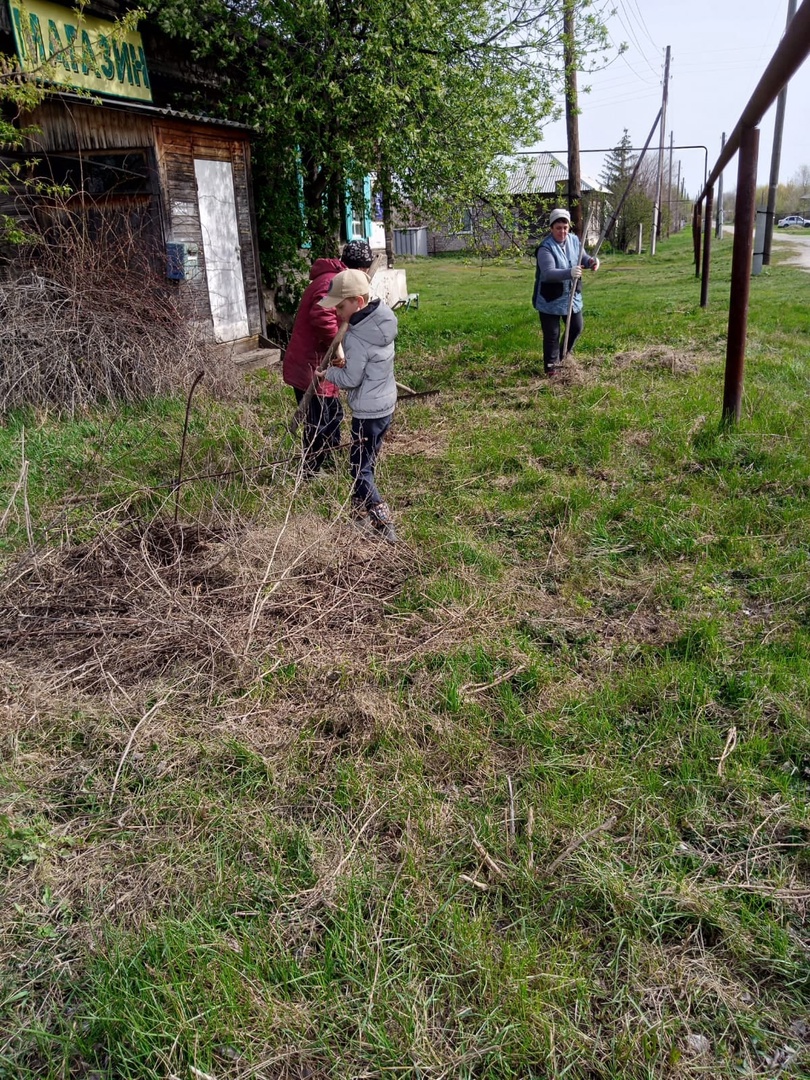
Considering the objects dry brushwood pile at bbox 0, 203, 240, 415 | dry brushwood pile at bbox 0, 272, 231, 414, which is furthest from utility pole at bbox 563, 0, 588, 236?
dry brushwood pile at bbox 0, 272, 231, 414

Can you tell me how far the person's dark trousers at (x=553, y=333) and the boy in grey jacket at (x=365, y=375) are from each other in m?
4.15

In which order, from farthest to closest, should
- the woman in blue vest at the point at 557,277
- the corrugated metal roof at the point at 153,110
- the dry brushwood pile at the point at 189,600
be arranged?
Result: the woman in blue vest at the point at 557,277, the corrugated metal roof at the point at 153,110, the dry brushwood pile at the point at 189,600

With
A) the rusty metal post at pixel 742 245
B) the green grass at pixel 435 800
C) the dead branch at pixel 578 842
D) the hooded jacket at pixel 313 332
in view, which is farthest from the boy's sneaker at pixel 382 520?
the rusty metal post at pixel 742 245

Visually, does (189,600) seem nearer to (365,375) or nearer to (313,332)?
(365,375)

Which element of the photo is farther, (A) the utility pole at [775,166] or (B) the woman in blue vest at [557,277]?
(A) the utility pole at [775,166]

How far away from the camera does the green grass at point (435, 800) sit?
6.19ft

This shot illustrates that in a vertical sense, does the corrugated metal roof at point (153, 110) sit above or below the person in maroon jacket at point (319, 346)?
above

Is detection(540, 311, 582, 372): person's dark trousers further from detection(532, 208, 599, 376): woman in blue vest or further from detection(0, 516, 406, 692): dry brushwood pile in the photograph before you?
detection(0, 516, 406, 692): dry brushwood pile

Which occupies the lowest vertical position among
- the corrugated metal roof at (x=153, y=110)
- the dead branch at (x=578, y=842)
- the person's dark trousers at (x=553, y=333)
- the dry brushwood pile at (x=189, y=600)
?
the dead branch at (x=578, y=842)

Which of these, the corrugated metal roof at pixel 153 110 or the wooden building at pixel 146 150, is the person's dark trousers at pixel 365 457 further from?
the corrugated metal roof at pixel 153 110

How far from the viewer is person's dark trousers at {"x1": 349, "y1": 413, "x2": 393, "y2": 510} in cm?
469

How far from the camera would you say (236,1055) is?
1829 mm

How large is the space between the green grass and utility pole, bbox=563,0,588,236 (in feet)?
24.1

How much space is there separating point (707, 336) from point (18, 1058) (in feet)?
34.1
